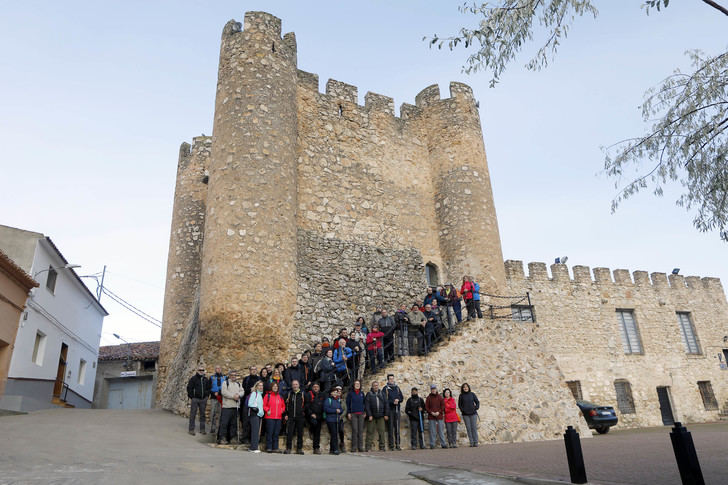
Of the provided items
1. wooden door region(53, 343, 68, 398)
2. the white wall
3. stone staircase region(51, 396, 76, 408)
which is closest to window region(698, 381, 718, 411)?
stone staircase region(51, 396, 76, 408)

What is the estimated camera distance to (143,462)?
21.4 ft

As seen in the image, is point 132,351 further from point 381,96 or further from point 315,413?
point 315,413

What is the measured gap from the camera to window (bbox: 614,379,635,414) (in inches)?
830

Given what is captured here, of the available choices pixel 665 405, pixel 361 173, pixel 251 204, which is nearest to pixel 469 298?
pixel 361 173

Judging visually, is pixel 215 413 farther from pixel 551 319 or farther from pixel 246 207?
pixel 551 319

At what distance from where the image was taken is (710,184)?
8.34 metres

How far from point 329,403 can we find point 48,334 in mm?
12217

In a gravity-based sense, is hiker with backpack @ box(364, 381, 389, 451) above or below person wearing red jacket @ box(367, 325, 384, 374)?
below

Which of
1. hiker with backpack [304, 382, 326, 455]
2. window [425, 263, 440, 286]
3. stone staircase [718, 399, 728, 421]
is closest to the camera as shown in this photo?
hiker with backpack [304, 382, 326, 455]

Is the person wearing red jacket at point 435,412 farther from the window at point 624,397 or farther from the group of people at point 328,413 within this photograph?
the window at point 624,397

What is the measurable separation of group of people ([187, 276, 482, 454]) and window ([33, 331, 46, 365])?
8.55 metres

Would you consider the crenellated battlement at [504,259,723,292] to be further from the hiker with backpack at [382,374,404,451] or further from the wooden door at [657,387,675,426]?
the hiker with backpack at [382,374,404,451]

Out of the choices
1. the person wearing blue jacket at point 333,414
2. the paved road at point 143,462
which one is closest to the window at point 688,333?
the person wearing blue jacket at point 333,414

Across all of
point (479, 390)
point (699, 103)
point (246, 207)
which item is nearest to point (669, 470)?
point (699, 103)
